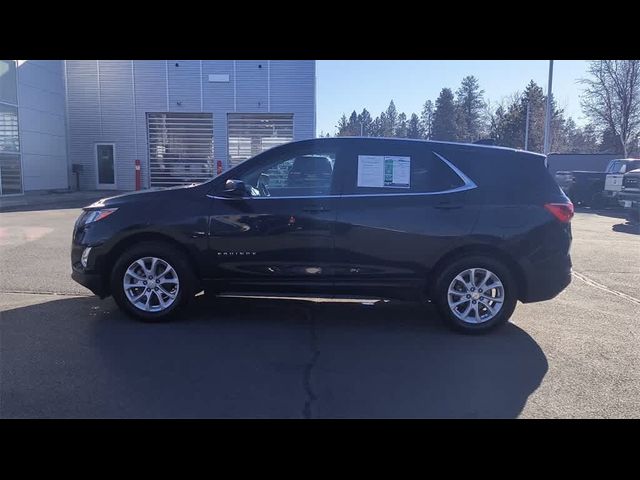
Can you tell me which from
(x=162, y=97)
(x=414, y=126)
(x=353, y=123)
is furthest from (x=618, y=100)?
(x=353, y=123)

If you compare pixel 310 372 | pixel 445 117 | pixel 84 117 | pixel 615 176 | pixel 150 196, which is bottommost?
pixel 310 372

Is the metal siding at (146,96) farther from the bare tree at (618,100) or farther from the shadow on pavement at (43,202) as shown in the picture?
the bare tree at (618,100)

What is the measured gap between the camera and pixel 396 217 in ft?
17.2

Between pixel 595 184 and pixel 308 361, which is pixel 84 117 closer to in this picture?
pixel 595 184

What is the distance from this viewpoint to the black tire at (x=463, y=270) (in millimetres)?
5215

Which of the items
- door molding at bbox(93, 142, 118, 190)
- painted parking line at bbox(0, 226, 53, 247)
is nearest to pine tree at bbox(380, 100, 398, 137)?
door molding at bbox(93, 142, 118, 190)

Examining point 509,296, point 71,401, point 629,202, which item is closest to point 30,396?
point 71,401

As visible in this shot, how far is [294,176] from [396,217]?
117cm

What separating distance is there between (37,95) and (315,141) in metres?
21.7

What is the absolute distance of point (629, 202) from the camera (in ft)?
57.9

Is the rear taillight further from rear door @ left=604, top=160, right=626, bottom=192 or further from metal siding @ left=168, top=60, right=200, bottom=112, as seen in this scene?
metal siding @ left=168, top=60, right=200, bottom=112

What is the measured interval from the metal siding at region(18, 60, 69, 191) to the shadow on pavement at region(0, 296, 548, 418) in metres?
18.5

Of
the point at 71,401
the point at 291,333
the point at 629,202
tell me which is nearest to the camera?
the point at 71,401
